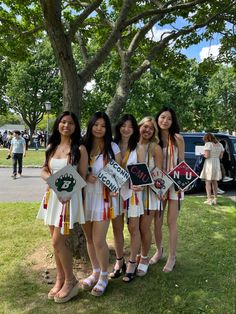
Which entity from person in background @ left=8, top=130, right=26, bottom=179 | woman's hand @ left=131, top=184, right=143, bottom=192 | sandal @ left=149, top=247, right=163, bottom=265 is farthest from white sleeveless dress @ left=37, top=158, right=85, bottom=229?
person in background @ left=8, top=130, right=26, bottom=179

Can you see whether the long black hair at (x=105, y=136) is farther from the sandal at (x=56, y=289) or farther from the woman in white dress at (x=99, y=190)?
the sandal at (x=56, y=289)

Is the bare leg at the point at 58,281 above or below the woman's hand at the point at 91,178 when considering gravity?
below

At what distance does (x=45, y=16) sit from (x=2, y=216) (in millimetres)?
4404

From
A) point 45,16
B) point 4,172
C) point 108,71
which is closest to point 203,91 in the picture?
point 108,71

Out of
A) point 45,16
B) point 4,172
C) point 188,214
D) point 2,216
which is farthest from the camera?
point 4,172

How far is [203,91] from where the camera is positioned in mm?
43656

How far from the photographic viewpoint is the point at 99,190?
11.7ft

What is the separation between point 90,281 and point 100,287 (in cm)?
18

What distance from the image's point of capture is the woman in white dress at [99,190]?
3.55 m

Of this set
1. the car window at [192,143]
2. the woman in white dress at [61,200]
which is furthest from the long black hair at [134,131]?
the car window at [192,143]

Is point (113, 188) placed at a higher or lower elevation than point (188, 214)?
higher

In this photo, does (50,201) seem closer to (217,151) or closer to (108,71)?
(217,151)

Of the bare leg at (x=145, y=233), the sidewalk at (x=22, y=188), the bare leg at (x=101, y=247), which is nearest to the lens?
the bare leg at (x=101, y=247)

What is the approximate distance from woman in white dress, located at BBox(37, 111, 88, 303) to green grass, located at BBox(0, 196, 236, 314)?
287 mm
